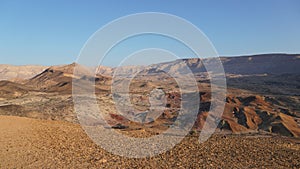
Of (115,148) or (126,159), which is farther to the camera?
(115,148)

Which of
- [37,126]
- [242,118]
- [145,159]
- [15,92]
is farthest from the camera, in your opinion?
[15,92]

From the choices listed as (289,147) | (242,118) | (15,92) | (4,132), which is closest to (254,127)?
(242,118)

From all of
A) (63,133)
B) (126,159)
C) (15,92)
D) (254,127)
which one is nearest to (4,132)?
(63,133)

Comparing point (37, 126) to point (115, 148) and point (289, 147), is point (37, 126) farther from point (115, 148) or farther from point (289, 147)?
point (289, 147)

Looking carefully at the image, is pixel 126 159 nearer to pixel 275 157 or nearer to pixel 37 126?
pixel 275 157

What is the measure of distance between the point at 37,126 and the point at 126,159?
8.70 metres

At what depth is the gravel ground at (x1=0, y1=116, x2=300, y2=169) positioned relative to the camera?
12977 mm

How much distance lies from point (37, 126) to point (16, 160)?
628 cm

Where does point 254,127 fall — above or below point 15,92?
below

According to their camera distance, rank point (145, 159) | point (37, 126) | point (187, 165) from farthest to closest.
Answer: point (37, 126)
point (145, 159)
point (187, 165)

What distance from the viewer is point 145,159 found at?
13922mm

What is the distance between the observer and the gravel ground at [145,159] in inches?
511

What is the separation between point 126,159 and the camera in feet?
45.8

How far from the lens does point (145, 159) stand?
13.9 metres
